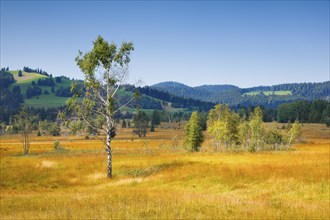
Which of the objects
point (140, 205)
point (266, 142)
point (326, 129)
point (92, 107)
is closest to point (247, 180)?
point (140, 205)

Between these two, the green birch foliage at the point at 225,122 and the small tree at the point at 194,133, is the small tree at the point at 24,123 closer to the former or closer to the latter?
the small tree at the point at 194,133

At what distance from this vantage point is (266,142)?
10106cm

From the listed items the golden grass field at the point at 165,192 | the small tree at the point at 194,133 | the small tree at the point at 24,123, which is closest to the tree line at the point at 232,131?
the small tree at the point at 194,133

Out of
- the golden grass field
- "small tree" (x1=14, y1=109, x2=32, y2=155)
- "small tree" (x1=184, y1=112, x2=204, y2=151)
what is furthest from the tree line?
the golden grass field

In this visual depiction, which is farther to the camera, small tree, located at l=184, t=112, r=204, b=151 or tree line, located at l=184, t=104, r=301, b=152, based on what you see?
tree line, located at l=184, t=104, r=301, b=152

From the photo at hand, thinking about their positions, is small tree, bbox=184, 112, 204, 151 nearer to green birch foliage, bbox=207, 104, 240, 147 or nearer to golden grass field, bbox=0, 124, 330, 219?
green birch foliage, bbox=207, 104, 240, 147

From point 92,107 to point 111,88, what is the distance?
3018 mm

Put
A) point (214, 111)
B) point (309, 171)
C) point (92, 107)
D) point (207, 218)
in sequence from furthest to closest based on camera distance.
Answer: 1. point (214, 111)
2. point (92, 107)
3. point (309, 171)
4. point (207, 218)

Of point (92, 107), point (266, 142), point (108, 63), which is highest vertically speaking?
point (108, 63)

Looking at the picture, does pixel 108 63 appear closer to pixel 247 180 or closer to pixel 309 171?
pixel 247 180

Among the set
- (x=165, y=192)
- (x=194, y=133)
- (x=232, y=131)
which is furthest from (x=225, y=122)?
(x=165, y=192)

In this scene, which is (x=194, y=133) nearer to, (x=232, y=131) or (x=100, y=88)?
(x=232, y=131)

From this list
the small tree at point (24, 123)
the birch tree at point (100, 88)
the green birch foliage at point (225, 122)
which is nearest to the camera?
the birch tree at point (100, 88)

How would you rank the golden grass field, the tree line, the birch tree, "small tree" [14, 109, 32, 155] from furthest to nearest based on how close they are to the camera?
the tree line, "small tree" [14, 109, 32, 155], the birch tree, the golden grass field
